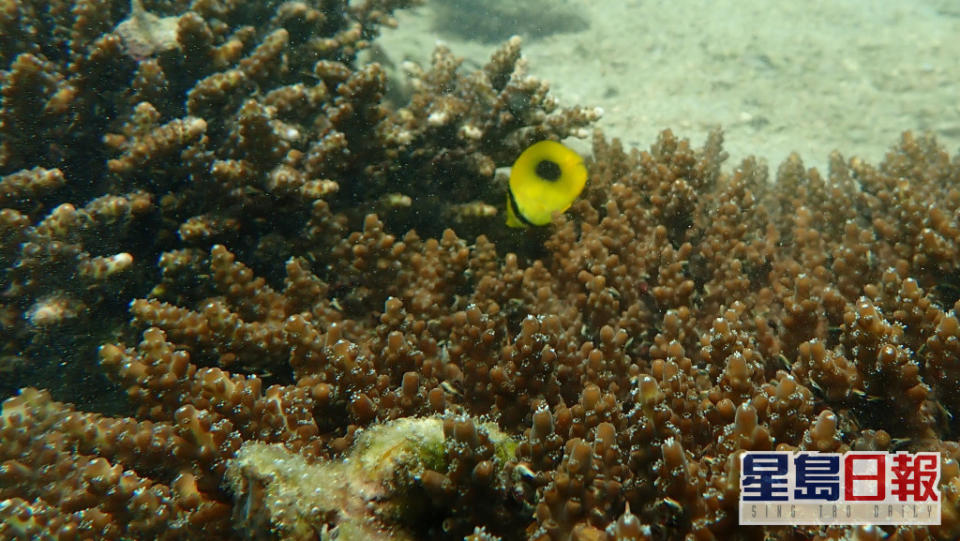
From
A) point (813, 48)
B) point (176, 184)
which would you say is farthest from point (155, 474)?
point (813, 48)

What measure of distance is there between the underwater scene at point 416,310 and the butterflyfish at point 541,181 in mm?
24

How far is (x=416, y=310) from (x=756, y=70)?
8.59 meters

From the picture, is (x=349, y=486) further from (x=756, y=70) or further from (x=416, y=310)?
(x=756, y=70)

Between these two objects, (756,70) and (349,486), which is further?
(756,70)

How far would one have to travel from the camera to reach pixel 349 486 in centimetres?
198

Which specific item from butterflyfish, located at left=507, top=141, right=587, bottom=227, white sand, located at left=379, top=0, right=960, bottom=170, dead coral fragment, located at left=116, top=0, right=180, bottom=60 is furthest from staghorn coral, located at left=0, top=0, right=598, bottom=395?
white sand, located at left=379, top=0, right=960, bottom=170

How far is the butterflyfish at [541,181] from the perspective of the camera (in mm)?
3412

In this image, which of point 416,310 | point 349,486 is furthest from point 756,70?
point 349,486

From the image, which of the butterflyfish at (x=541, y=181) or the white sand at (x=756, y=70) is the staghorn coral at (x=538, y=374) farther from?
the white sand at (x=756, y=70)

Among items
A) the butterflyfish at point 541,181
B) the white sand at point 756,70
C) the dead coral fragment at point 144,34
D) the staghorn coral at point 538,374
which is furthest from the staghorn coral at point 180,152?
the white sand at point 756,70

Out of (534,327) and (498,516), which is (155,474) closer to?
(498,516)

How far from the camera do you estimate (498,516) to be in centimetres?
207

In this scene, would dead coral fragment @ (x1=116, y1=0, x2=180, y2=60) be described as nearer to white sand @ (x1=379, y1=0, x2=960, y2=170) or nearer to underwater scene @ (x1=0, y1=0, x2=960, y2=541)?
underwater scene @ (x1=0, y1=0, x2=960, y2=541)

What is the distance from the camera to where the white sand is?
754cm
